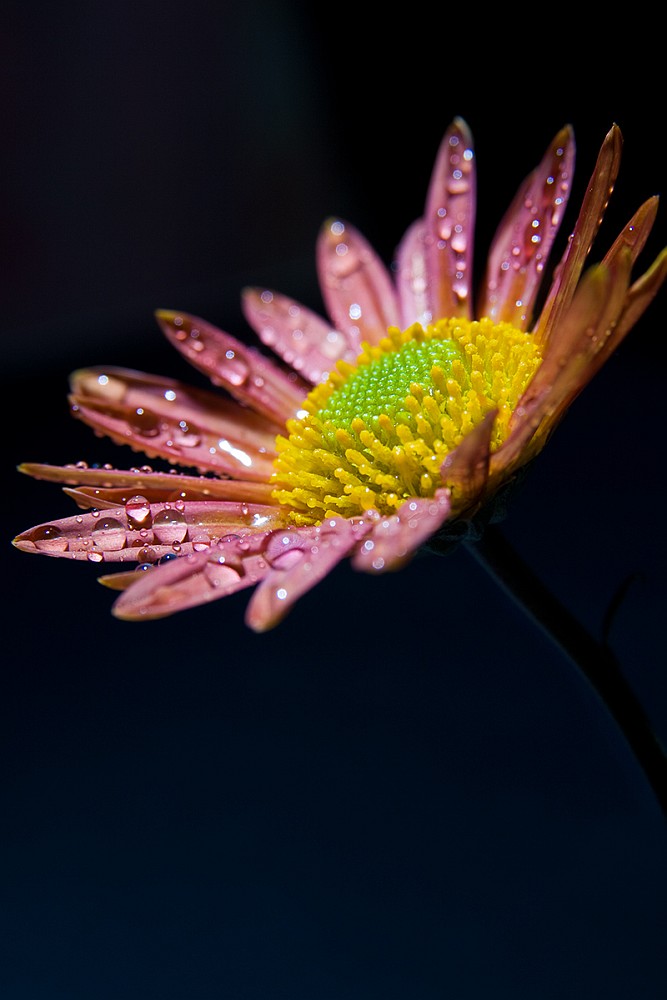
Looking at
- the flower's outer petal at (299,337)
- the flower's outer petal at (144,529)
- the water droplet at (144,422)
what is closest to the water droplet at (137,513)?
the flower's outer petal at (144,529)

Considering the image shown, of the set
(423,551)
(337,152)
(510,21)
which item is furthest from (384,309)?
(337,152)

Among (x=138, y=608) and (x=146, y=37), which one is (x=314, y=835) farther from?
(x=146, y=37)

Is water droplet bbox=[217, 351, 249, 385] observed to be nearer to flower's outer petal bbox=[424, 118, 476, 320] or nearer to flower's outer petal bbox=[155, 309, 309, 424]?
flower's outer petal bbox=[155, 309, 309, 424]

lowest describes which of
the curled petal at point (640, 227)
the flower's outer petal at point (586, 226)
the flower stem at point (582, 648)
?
the flower stem at point (582, 648)

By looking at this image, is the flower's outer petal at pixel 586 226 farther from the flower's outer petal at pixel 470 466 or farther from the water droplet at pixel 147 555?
the water droplet at pixel 147 555

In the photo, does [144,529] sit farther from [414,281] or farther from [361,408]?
[414,281]

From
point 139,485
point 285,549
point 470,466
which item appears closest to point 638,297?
point 470,466

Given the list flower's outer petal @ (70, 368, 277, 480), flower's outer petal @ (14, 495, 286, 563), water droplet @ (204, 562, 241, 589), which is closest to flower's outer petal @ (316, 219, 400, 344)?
flower's outer petal @ (70, 368, 277, 480)
